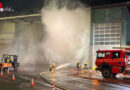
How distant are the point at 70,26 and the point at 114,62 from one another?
39.9ft

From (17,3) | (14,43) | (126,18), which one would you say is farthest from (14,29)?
(126,18)

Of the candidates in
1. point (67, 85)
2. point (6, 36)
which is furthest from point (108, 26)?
point (6, 36)

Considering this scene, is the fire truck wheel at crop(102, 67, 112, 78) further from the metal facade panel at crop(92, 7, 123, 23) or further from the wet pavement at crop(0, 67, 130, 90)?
the metal facade panel at crop(92, 7, 123, 23)

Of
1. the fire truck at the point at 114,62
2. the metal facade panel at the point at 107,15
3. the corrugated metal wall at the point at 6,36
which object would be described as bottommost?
Answer: the fire truck at the point at 114,62

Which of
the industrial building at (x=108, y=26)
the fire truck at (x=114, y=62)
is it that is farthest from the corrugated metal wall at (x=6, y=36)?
the fire truck at (x=114, y=62)

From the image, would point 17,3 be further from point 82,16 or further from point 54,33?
point 82,16

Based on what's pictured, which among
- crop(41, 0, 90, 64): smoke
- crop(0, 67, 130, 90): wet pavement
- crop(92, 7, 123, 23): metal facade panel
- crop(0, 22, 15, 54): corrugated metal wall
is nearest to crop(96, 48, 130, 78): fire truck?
crop(0, 67, 130, 90): wet pavement

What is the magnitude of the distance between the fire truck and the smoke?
1009 cm

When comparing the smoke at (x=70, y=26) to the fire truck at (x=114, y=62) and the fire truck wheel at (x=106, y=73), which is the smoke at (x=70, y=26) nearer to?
the fire truck at (x=114, y=62)

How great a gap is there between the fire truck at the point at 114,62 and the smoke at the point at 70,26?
10.1m

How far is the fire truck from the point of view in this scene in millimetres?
12295

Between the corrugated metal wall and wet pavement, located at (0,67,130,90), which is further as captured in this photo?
the corrugated metal wall

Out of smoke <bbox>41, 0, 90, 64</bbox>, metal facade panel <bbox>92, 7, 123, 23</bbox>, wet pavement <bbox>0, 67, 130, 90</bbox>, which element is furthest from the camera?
smoke <bbox>41, 0, 90, 64</bbox>

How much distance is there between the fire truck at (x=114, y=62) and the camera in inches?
484
